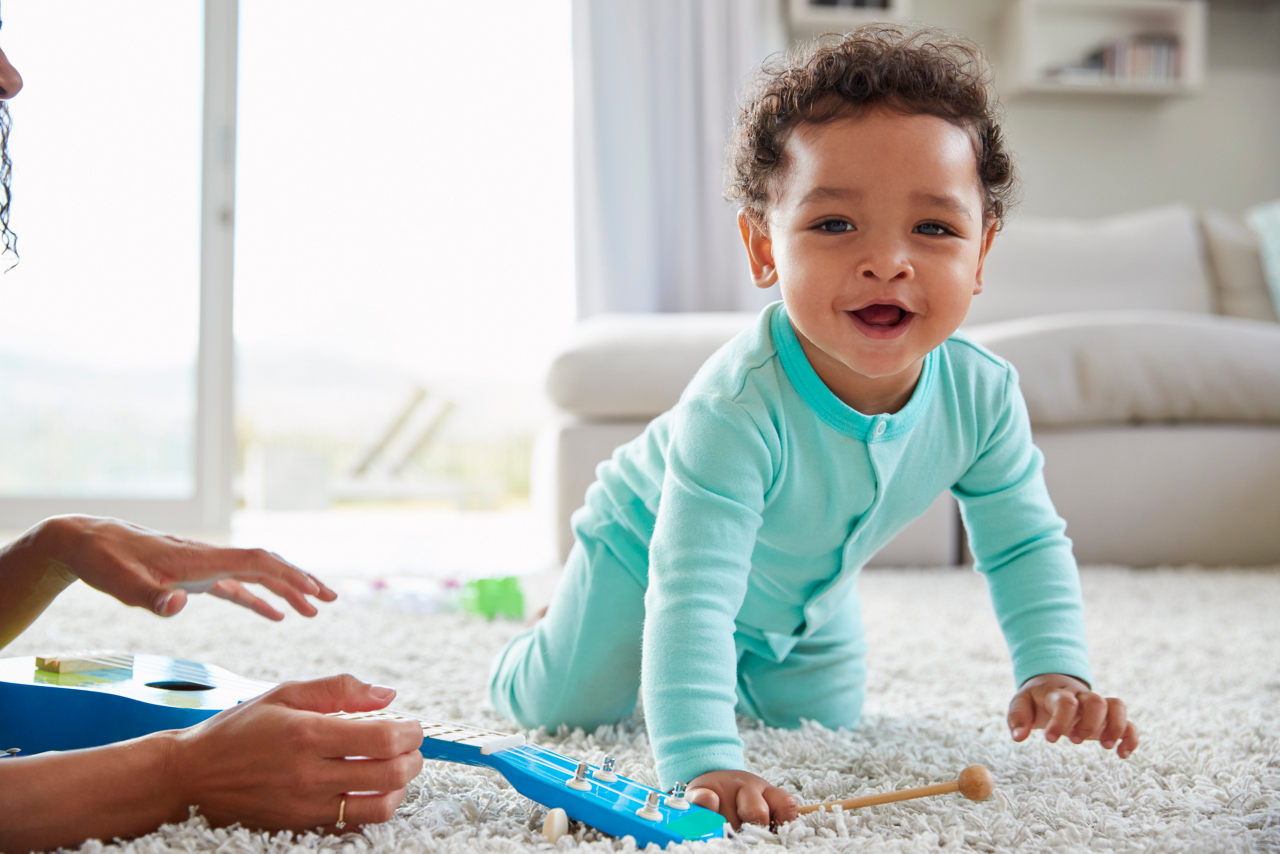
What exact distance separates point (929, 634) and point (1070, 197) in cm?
263

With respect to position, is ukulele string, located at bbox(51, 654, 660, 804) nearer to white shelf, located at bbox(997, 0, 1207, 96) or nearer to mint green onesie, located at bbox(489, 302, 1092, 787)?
mint green onesie, located at bbox(489, 302, 1092, 787)

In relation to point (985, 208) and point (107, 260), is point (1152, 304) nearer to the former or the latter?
point (985, 208)

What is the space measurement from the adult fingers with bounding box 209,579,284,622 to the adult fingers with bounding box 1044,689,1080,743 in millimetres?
580

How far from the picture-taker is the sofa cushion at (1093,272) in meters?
2.69

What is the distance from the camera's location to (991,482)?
2.57ft

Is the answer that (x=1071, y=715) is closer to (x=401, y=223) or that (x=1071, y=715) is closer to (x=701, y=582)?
(x=701, y=582)

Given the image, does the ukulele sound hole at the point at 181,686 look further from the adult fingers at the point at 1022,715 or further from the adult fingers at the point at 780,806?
the adult fingers at the point at 1022,715

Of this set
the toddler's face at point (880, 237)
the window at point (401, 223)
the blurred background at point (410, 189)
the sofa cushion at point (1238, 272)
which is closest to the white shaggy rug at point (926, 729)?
the toddler's face at point (880, 237)

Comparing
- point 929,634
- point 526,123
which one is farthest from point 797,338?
point 526,123

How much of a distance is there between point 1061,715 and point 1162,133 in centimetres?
336

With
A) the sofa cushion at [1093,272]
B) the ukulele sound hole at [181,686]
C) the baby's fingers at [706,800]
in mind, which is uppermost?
the sofa cushion at [1093,272]

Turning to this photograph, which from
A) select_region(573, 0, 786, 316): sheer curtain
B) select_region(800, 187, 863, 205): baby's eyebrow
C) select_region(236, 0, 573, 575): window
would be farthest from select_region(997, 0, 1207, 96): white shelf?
select_region(800, 187, 863, 205): baby's eyebrow

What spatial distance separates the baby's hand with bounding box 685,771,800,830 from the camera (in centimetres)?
57

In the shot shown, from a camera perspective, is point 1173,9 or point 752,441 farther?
point 1173,9
